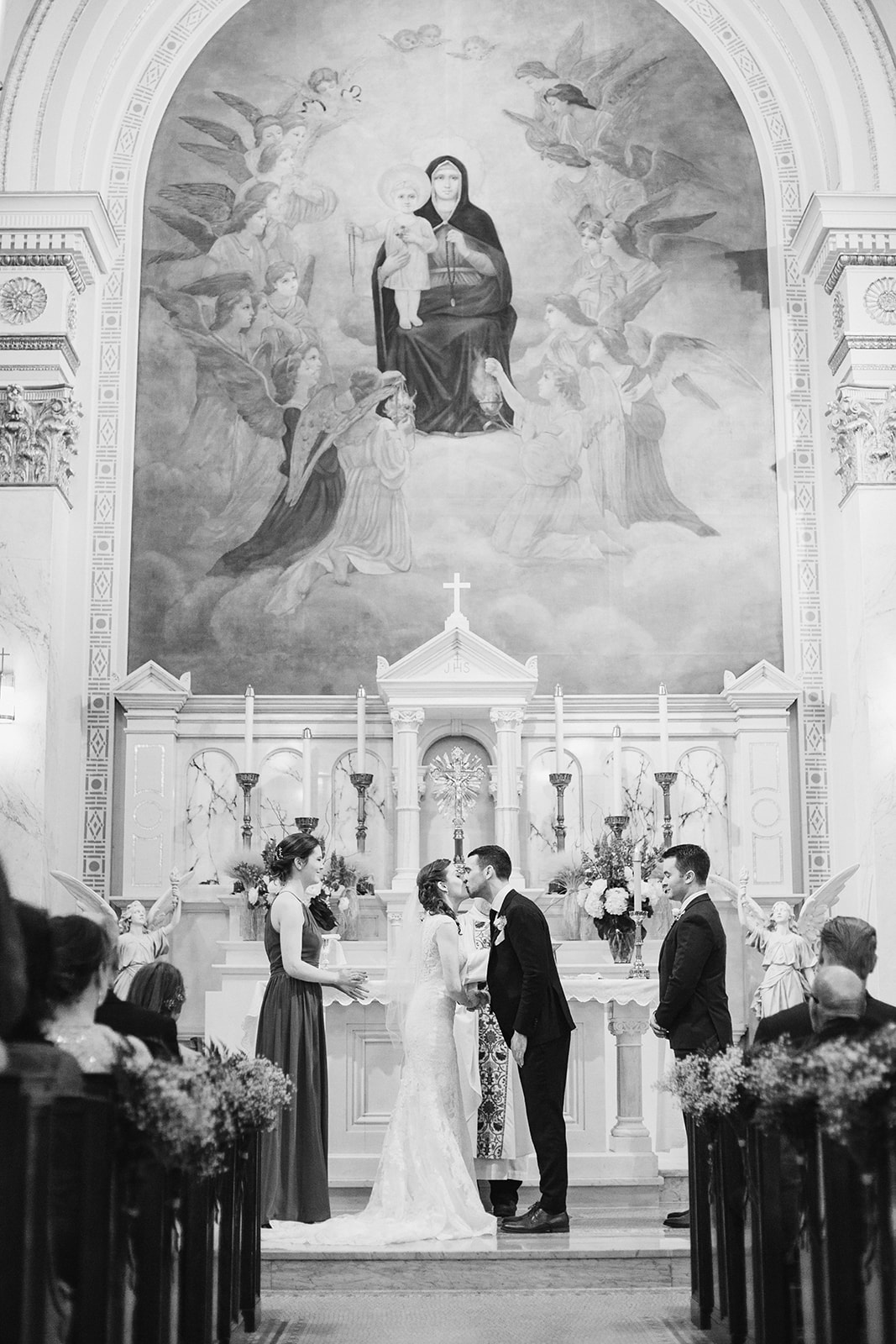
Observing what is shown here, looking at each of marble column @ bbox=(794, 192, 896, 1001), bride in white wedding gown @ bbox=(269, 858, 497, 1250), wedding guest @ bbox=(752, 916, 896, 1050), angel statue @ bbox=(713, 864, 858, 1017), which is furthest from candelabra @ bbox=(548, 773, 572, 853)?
wedding guest @ bbox=(752, 916, 896, 1050)

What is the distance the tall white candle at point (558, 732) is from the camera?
11531mm

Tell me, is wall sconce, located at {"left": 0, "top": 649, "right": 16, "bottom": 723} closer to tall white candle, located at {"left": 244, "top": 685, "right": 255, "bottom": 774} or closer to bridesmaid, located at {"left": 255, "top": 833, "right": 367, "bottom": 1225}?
tall white candle, located at {"left": 244, "top": 685, "right": 255, "bottom": 774}

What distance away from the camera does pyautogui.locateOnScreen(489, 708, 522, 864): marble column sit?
38.0ft

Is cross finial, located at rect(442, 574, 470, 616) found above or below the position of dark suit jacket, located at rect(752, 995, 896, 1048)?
above

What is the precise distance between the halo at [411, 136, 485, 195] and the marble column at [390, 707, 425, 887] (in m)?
4.54

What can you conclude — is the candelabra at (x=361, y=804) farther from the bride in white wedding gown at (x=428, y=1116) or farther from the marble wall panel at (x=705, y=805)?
the bride in white wedding gown at (x=428, y=1116)

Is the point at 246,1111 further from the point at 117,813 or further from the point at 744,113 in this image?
the point at 744,113

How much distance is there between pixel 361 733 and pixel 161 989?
4.68 m

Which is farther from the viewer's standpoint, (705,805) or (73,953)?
(705,805)

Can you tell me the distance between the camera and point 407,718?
11.6 metres

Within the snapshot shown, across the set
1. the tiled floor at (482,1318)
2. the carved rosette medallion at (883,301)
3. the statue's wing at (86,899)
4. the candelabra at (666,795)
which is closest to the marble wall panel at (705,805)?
the candelabra at (666,795)

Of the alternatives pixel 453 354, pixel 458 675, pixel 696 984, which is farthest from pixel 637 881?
pixel 453 354

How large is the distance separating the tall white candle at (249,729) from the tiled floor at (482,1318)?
216 inches

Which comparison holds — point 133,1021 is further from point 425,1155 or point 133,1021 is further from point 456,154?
point 456,154
